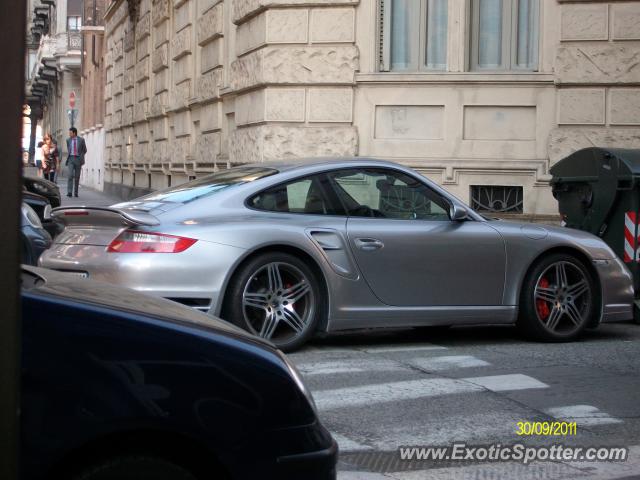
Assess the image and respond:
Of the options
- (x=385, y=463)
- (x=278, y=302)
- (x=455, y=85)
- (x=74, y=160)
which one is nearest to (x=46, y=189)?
(x=455, y=85)

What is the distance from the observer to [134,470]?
2934 millimetres

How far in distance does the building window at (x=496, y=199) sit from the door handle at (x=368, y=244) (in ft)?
26.4

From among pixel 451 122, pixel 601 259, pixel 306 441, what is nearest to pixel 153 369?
pixel 306 441

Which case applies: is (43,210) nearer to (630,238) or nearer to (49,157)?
(630,238)

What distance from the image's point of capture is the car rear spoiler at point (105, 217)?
720 cm

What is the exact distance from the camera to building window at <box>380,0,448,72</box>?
15789 millimetres

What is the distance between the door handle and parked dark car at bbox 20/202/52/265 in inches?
130

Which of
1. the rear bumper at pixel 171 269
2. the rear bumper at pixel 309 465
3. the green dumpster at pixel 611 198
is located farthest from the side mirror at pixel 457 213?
the rear bumper at pixel 309 465

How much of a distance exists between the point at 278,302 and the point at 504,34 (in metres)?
9.47

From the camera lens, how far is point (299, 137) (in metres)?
15.8

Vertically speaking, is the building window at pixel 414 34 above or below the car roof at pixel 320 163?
above

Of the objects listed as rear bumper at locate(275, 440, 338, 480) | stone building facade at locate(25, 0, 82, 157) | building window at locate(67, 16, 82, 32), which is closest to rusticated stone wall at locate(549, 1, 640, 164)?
rear bumper at locate(275, 440, 338, 480)

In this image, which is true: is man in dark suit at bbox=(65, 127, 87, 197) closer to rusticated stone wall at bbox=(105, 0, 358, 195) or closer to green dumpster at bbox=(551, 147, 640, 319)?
rusticated stone wall at bbox=(105, 0, 358, 195)

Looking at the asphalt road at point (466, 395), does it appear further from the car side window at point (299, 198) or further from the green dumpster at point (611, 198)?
the green dumpster at point (611, 198)
